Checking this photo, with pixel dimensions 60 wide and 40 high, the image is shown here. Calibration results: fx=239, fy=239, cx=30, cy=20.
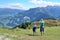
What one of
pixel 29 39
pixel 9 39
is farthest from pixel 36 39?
pixel 9 39

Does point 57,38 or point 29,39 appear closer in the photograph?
point 29,39

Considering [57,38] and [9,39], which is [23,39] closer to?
[9,39]

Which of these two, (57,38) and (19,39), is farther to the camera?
(57,38)

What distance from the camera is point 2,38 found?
36.0 metres

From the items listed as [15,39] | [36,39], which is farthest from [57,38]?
[15,39]

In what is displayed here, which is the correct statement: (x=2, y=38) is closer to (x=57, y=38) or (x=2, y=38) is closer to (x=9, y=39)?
(x=9, y=39)

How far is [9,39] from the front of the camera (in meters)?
35.9

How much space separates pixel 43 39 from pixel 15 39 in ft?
14.3

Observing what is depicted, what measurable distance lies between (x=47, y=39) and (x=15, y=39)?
5.07m

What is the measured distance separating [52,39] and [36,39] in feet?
9.42

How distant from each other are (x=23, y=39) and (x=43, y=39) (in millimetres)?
3150

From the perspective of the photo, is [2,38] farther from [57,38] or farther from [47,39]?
[57,38]

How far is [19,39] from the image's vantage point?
36531mm

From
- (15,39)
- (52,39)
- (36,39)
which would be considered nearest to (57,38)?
(52,39)
